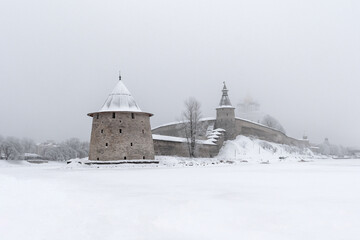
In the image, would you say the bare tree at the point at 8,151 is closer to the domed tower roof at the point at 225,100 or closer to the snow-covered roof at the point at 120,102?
the snow-covered roof at the point at 120,102

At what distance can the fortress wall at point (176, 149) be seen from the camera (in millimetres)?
33487

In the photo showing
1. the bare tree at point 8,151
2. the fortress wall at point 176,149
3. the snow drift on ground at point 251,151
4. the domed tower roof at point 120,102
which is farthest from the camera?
the bare tree at point 8,151

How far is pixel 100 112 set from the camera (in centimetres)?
2753

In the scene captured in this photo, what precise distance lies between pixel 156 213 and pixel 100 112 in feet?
74.3

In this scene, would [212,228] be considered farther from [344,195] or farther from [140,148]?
[140,148]

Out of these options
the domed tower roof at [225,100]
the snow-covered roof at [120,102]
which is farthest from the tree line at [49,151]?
the snow-covered roof at [120,102]

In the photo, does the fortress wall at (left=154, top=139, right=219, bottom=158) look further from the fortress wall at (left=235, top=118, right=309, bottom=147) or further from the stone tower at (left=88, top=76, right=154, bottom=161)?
the fortress wall at (left=235, top=118, right=309, bottom=147)

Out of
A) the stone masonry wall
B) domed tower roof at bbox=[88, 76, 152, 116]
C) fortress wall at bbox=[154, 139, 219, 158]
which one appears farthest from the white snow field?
fortress wall at bbox=[154, 139, 219, 158]

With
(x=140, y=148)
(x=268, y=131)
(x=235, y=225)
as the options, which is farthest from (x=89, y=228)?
(x=268, y=131)

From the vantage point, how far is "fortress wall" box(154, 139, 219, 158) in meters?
33.5

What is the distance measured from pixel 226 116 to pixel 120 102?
81.7ft

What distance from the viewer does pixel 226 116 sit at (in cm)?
5047

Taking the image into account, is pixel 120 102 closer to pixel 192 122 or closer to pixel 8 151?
pixel 192 122

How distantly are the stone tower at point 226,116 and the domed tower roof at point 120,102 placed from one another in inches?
924
